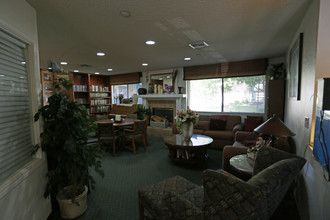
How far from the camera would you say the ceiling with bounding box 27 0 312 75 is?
65.2 inches

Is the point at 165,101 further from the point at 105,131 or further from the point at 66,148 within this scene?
the point at 66,148

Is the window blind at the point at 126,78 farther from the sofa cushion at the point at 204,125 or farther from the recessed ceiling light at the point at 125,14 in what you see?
the recessed ceiling light at the point at 125,14

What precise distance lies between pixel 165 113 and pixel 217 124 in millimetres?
2094

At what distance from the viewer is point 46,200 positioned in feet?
6.11

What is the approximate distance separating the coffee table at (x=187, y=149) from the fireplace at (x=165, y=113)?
8.10 feet

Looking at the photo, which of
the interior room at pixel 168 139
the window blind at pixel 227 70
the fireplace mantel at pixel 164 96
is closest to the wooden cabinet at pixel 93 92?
the fireplace mantel at pixel 164 96

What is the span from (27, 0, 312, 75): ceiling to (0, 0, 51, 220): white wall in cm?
25

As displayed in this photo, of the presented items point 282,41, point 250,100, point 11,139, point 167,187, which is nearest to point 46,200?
point 11,139

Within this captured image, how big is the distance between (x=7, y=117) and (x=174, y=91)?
15.2 feet

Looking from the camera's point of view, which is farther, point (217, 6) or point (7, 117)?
point (217, 6)

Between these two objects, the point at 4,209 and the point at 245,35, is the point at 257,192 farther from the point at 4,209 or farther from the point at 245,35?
the point at 245,35

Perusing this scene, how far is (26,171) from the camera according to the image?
1496 millimetres

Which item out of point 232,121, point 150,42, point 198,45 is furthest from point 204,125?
point 150,42

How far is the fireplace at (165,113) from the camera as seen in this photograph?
5.86 meters
